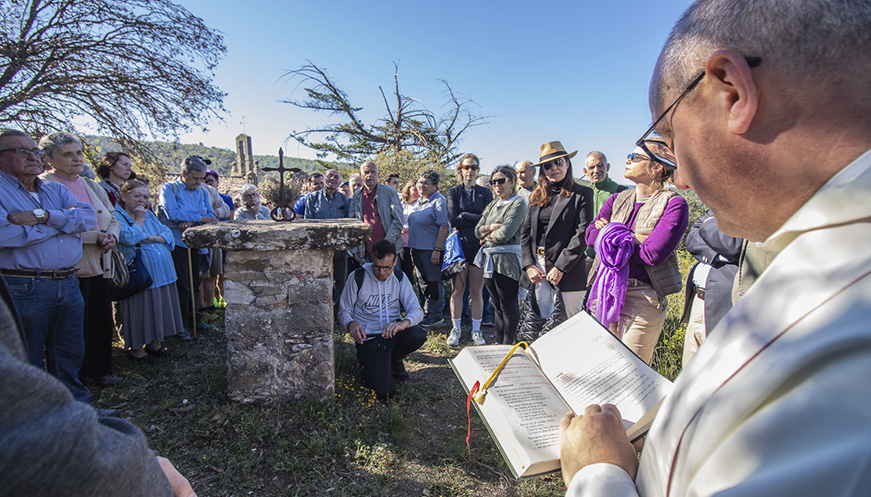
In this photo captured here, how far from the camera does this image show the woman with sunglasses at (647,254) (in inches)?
106

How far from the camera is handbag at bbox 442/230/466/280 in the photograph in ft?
16.1

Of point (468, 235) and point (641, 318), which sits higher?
point (468, 235)

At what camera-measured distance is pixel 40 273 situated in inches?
110

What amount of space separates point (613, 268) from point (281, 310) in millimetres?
2323

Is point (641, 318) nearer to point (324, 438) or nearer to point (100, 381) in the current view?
point (324, 438)

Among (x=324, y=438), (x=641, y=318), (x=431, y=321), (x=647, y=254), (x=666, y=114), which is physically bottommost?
(x=431, y=321)

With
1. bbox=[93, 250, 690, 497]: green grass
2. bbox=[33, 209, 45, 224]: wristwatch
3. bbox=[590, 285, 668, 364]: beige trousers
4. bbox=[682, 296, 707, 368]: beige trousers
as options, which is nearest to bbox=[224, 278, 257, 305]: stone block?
bbox=[93, 250, 690, 497]: green grass

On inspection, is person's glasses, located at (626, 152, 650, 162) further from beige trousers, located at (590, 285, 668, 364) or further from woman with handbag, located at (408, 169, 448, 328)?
woman with handbag, located at (408, 169, 448, 328)

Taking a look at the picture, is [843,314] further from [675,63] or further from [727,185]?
[675,63]

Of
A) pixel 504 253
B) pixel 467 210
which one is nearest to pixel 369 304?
pixel 504 253

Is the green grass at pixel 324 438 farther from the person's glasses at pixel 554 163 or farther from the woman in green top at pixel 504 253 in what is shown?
the person's glasses at pixel 554 163

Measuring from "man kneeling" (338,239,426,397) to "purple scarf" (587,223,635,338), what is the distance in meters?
1.61

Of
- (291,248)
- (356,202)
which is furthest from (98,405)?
(356,202)

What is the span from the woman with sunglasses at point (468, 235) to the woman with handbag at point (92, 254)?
3263mm
